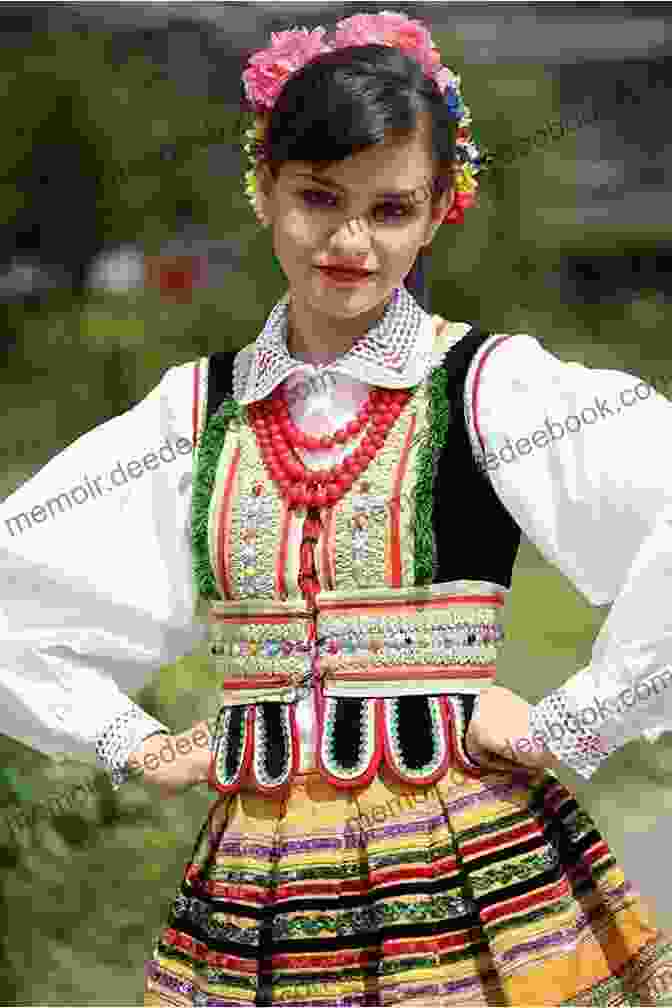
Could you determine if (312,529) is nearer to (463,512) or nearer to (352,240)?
(463,512)

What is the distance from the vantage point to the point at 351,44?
158 centimetres

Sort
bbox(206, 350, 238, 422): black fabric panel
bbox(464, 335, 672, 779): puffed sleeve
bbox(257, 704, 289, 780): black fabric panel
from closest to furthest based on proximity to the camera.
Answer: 1. bbox(464, 335, 672, 779): puffed sleeve
2. bbox(257, 704, 289, 780): black fabric panel
3. bbox(206, 350, 238, 422): black fabric panel

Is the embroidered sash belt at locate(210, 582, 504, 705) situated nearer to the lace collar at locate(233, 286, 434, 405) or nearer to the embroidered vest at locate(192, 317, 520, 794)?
the embroidered vest at locate(192, 317, 520, 794)

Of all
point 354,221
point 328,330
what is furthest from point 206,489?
point 354,221

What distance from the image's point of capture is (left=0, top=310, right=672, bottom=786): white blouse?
1.51m

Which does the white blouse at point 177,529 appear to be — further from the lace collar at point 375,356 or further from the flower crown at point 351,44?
the flower crown at point 351,44

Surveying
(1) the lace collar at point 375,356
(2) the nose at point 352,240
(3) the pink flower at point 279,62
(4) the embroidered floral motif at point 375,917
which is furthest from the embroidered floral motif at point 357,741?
(3) the pink flower at point 279,62

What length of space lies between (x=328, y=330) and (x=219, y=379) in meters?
0.14

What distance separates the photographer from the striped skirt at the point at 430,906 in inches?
60.1

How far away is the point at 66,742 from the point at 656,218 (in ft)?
5.89

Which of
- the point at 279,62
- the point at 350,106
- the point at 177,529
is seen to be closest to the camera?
the point at 350,106

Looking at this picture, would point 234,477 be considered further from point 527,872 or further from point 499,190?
point 499,190

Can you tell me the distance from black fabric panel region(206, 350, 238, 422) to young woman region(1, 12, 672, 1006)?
45 mm

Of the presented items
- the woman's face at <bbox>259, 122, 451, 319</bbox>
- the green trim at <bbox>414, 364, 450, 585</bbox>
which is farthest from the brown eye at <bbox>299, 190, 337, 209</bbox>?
the green trim at <bbox>414, 364, 450, 585</bbox>
